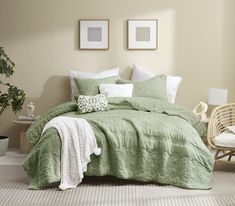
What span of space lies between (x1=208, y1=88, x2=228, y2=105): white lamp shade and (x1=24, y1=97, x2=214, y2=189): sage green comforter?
1608mm

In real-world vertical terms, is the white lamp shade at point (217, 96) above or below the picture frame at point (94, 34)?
below

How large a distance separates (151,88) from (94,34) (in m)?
1.20

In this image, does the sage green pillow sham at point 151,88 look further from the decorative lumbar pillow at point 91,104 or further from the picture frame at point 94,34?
the decorative lumbar pillow at point 91,104

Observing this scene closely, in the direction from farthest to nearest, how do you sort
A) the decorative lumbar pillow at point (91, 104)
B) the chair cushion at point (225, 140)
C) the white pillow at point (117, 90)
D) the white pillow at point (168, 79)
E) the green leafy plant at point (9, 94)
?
the white pillow at point (168, 79) → the green leafy plant at point (9, 94) → the white pillow at point (117, 90) → the decorative lumbar pillow at point (91, 104) → the chair cushion at point (225, 140)

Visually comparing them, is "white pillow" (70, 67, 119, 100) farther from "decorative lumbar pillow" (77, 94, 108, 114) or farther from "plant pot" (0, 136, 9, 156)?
"decorative lumbar pillow" (77, 94, 108, 114)

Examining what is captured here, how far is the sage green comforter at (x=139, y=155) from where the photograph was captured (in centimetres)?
439

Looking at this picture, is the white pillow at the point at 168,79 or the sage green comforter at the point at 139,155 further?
the white pillow at the point at 168,79

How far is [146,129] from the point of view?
4586 mm

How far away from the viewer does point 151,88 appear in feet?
19.8

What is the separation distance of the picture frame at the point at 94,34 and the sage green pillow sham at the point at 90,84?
599mm

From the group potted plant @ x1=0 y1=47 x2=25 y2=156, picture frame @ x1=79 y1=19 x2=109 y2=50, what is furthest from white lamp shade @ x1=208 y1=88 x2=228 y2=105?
potted plant @ x1=0 y1=47 x2=25 y2=156

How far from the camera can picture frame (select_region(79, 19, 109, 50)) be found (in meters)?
6.62

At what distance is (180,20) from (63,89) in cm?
181

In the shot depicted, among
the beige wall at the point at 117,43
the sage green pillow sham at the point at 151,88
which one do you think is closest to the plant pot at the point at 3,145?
the beige wall at the point at 117,43
